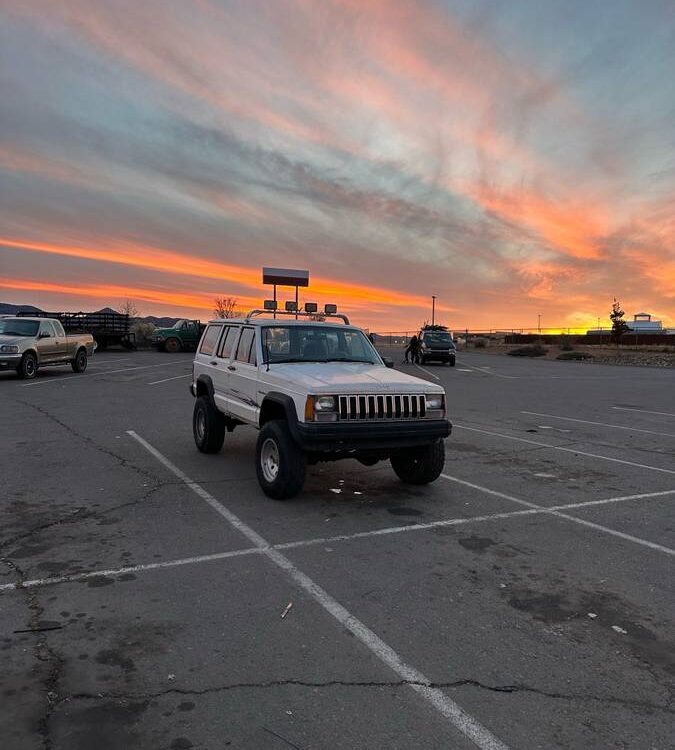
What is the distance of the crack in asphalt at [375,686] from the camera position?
2.90 meters

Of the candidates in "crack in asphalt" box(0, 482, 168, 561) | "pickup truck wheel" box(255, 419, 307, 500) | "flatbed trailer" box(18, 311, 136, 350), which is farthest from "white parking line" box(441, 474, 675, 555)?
"flatbed trailer" box(18, 311, 136, 350)

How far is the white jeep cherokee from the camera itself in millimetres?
5914

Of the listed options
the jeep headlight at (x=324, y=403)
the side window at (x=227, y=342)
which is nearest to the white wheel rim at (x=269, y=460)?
the jeep headlight at (x=324, y=403)

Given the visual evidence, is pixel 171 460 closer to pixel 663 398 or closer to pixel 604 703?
pixel 604 703

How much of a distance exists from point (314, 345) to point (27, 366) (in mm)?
14610

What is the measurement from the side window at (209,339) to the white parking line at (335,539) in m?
4.30

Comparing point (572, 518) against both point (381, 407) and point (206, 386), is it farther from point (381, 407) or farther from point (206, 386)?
point (206, 386)

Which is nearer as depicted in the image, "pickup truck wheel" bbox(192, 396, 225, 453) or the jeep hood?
the jeep hood

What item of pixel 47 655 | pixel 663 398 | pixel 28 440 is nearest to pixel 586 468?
pixel 47 655

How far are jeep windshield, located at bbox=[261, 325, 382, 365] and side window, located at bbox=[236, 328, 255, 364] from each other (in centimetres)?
22

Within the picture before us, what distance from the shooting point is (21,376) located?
18781mm

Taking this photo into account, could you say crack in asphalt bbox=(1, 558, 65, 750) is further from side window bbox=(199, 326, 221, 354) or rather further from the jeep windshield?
side window bbox=(199, 326, 221, 354)

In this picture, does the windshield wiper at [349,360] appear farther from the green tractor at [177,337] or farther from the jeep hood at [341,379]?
the green tractor at [177,337]

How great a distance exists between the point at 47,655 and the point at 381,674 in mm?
1799
